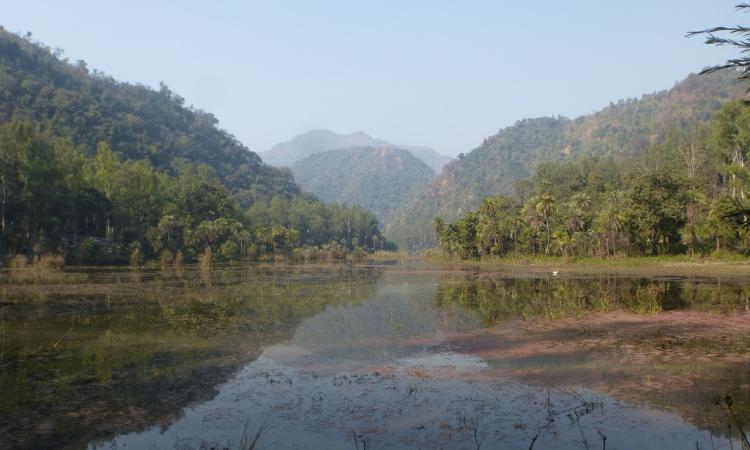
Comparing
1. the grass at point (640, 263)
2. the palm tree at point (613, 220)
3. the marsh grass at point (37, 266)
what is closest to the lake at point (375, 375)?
the marsh grass at point (37, 266)

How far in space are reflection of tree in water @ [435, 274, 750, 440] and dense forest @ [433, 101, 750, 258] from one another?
997 inches

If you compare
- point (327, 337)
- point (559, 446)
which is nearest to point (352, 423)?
point (559, 446)

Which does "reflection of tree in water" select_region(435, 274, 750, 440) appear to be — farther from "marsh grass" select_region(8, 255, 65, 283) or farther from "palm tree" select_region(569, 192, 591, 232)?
"palm tree" select_region(569, 192, 591, 232)

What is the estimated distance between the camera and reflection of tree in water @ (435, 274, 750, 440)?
11.5 m

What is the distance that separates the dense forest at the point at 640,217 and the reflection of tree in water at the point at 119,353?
4282cm

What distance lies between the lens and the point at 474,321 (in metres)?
23.7

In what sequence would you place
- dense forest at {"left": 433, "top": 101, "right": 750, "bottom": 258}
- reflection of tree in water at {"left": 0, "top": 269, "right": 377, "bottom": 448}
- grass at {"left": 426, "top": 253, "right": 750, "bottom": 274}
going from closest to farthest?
reflection of tree in water at {"left": 0, "top": 269, "right": 377, "bottom": 448} < grass at {"left": 426, "top": 253, "right": 750, "bottom": 274} < dense forest at {"left": 433, "top": 101, "right": 750, "bottom": 258}

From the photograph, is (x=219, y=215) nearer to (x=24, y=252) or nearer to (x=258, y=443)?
(x=24, y=252)

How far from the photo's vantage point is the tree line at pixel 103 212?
218 feet

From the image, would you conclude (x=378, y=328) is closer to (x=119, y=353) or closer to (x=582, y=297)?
(x=119, y=353)

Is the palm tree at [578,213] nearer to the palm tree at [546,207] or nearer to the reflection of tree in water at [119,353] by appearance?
the palm tree at [546,207]

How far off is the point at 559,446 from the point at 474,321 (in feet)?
48.0

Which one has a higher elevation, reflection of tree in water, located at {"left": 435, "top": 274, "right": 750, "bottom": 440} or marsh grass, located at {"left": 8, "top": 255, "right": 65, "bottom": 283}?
marsh grass, located at {"left": 8, "top": 255, "right": 65, "bottom": 283}

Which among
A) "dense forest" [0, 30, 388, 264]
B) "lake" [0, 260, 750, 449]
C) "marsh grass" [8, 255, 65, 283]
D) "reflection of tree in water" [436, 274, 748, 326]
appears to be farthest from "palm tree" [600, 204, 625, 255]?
"marsh grass" [8, 255, 65, 283]
